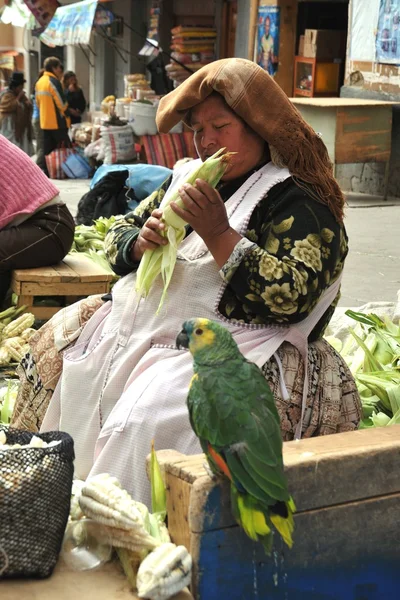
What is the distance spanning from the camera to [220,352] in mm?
2055

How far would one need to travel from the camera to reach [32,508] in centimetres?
202

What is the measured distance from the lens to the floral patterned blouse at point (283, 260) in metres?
2.87

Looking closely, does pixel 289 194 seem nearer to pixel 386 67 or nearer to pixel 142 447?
pixel 142 447

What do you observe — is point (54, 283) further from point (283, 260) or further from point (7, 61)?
point (7, 61)

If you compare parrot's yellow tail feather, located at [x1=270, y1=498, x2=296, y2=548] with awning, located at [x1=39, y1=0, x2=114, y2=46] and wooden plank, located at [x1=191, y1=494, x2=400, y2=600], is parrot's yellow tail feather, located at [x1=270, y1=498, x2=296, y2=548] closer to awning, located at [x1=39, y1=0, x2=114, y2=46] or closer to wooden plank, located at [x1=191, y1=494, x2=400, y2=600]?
wooden plank, located at [x1=191, y1=494, x2=400, y2=600]

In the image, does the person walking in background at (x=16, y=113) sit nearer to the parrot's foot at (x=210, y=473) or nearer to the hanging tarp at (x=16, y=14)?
the hanging tarp at (x=16, y=14)

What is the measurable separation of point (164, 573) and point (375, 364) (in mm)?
2497

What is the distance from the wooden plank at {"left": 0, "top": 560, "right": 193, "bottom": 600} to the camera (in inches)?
77.7

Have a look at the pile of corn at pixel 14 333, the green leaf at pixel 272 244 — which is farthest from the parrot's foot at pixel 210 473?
the pile of corn at pixel 14 333

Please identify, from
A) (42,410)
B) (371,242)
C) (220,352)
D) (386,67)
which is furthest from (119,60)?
(220,352)

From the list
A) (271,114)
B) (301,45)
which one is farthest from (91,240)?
(301,45)

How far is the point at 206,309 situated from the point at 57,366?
2.23 feet

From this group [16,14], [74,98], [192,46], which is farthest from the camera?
[16,14]

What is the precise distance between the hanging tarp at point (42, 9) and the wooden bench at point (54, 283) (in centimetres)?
1466
